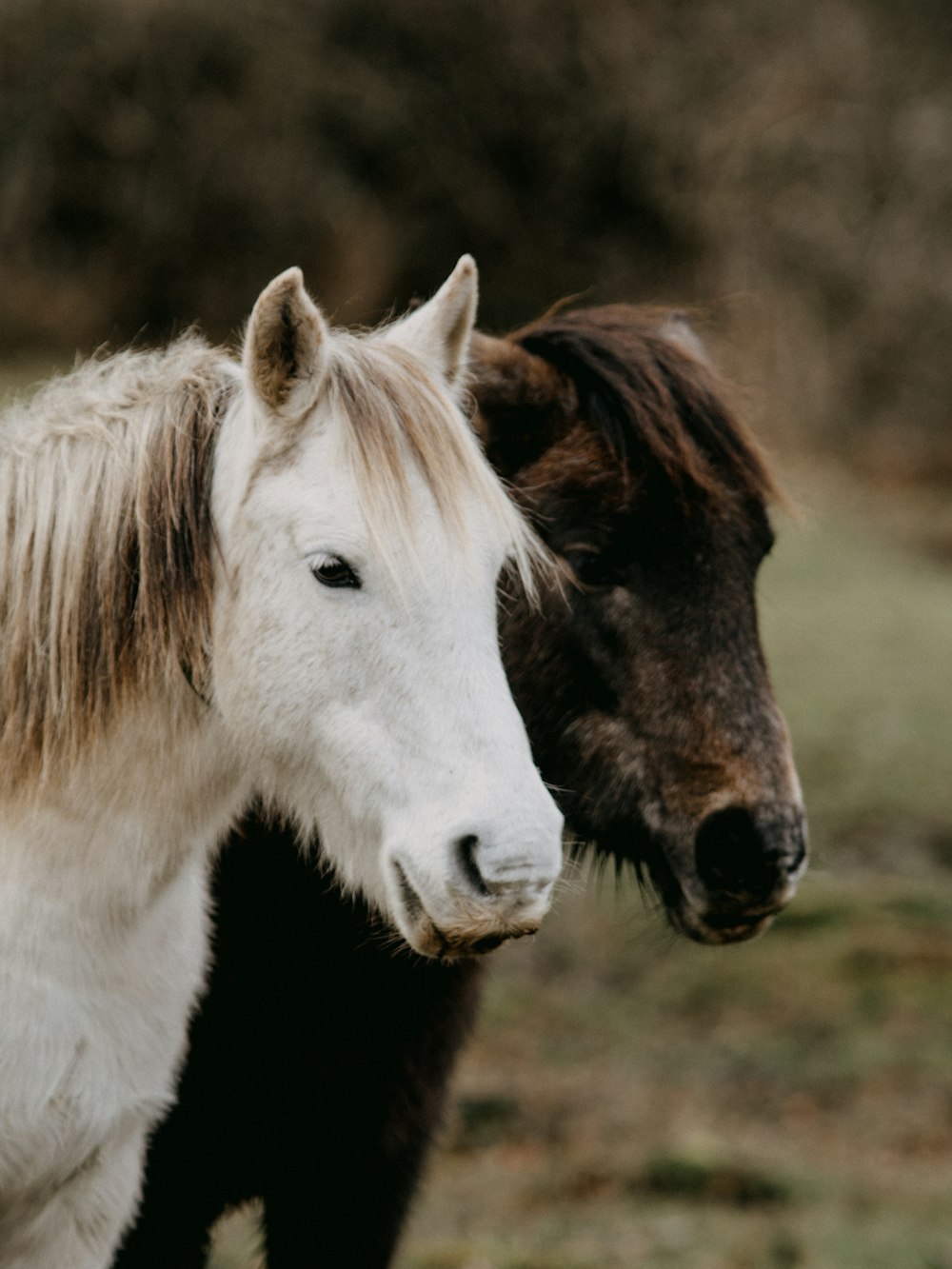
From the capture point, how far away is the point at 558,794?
3.23 m

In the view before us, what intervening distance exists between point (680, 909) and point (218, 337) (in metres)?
13.5

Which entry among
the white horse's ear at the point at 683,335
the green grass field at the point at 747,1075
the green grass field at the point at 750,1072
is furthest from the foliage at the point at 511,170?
the white horse's ear at the point at 683,335

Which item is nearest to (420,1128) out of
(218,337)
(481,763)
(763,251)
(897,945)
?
(481,763)

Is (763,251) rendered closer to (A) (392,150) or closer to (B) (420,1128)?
(A) (392,150)

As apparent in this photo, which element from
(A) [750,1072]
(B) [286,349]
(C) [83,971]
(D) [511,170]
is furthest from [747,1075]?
(D) [511,170]

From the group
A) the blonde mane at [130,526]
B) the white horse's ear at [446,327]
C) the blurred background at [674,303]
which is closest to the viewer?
the blonde mane at [130,526]

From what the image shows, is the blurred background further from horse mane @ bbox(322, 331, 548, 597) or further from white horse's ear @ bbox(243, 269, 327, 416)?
white horse's ear @ bbox(243, 269, 327, 416)

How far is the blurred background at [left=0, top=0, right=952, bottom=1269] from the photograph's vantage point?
592 centimetres

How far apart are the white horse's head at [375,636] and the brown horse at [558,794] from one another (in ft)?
2.05

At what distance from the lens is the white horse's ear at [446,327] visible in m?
2.79

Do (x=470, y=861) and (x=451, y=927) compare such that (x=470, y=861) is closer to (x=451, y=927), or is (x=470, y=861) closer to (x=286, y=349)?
(x=451, y=927)

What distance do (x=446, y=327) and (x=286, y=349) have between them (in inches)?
18.4

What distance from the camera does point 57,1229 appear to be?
107 inches

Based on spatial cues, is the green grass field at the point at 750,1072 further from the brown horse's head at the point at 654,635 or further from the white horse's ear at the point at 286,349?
the white horse's ear at the point at 286,349
